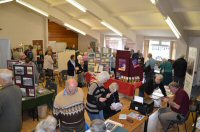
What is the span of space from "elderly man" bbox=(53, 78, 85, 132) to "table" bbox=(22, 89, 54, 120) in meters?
1.83

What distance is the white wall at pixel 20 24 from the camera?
370 inches

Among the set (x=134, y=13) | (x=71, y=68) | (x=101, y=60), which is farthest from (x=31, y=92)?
(x=134, y=13)

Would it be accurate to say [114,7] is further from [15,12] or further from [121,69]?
[15,12]

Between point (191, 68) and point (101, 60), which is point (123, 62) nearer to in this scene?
point (101, 60)

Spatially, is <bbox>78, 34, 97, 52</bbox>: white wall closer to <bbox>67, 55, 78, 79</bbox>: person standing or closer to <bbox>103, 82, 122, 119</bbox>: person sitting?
<bbox>67, 55, 78, 79</bbox>: person standing

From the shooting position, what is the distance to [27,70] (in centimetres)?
425

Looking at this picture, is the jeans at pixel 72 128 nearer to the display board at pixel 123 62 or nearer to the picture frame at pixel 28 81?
A: the picture frame at pixel 28 81

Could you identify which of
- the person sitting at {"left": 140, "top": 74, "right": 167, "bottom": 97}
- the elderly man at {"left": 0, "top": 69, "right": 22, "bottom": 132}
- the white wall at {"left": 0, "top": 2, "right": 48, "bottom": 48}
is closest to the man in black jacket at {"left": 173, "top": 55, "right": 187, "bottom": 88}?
the person sitting at {"left": 140, "top": 74, "right": 167, "bottom": 97}

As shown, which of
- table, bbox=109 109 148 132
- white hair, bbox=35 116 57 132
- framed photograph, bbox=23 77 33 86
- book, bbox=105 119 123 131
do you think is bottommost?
table, bbox=109 109 148 132

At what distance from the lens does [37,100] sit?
4387mm

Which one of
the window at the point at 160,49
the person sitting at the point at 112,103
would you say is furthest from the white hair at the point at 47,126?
the window at the point at 160,49

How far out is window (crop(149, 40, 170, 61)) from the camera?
9000mm

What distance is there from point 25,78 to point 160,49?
692cm

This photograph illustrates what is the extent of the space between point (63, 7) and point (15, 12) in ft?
10.6
